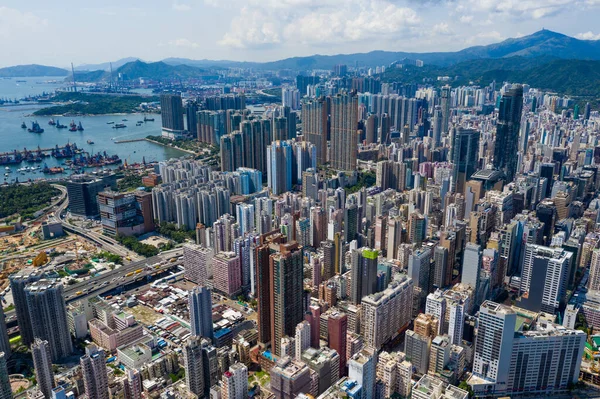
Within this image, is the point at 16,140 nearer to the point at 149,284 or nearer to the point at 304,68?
the point at 149,284

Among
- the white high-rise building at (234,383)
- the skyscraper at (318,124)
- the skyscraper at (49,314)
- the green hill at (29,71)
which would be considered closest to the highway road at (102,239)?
the skyscraper at (49,314)

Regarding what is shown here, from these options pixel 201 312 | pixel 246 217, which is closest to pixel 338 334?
pixel 201 312

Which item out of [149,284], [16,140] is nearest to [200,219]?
[149,284]

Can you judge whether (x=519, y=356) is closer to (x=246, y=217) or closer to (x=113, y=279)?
(x=246, y=217)

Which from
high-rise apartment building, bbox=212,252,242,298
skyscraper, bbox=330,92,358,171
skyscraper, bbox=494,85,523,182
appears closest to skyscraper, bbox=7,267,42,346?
high-rise apartment building, bbox=212,252,242,298

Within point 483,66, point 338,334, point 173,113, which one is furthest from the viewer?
point 483,66

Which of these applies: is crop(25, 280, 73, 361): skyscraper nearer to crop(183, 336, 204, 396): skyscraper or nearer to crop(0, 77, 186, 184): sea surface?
crop(183, 336, 204, 396): skyscraper

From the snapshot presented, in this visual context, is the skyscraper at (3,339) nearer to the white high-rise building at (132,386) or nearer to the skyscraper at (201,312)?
the white high-rise building at (132,386)
